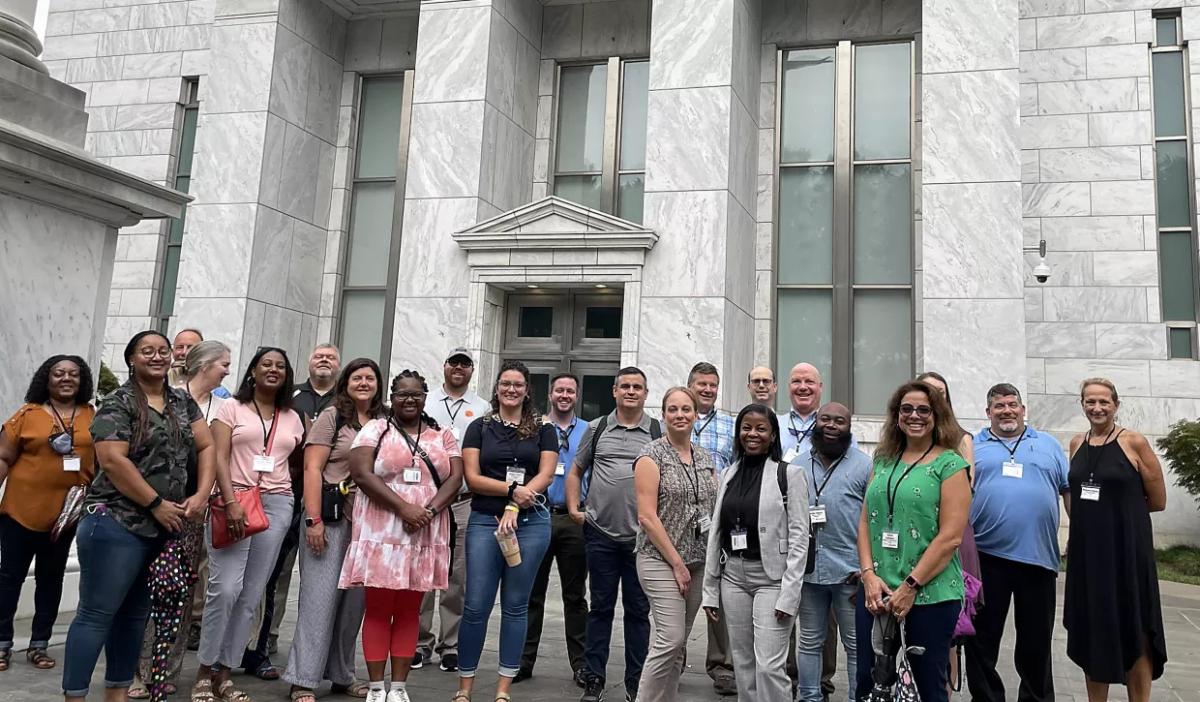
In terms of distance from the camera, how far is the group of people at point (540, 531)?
4715 mm

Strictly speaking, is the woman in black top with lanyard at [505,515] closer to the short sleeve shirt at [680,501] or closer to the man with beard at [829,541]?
the short sleeve shirt at [680,501]

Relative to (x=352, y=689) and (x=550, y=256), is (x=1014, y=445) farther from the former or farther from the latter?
(x=550, y=256)

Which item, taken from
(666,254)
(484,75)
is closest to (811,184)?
(666,254)

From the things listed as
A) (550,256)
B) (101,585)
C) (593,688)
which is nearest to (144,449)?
(101,585)

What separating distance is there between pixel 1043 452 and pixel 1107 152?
10.7 m

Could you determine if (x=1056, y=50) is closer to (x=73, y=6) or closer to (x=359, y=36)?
(x=359, y=36)

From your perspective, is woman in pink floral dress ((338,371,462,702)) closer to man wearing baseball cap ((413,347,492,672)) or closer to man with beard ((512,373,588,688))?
man wearing baseball cap ((413,347,492,672))

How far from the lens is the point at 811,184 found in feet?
47.9

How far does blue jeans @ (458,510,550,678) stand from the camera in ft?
18.4

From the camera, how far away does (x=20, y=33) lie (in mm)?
7199

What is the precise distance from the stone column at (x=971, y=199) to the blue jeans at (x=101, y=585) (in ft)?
34.0

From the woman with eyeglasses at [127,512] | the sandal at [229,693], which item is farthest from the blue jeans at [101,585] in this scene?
the sandal at [229,693]

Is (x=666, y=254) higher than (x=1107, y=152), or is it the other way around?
(x=1107, y=152)

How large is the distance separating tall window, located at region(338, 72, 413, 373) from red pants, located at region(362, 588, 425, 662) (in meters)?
10.4
